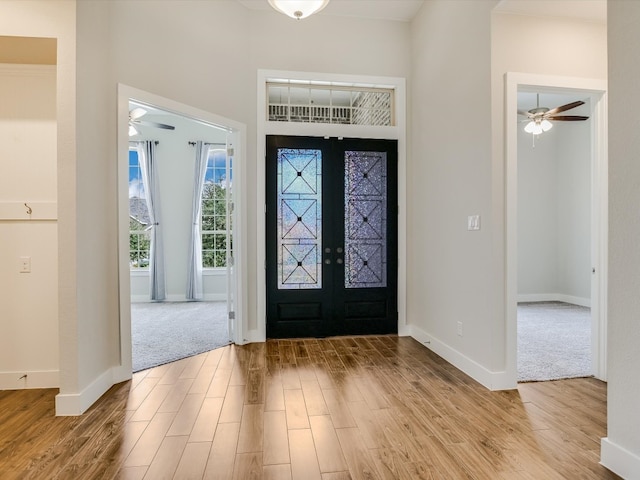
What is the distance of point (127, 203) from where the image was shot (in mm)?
3123

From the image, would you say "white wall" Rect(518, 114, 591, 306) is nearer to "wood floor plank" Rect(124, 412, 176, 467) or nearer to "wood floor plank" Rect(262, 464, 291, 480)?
"wood floor plank" Rect(262, 464, 291, 480)

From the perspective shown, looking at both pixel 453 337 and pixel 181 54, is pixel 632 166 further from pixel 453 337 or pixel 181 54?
pixel 181 54

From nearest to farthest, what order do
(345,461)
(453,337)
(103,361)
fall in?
(345,461), (103,361), (453,337)

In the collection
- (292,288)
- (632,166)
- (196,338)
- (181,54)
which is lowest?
(196,338)

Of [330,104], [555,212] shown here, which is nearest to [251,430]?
[330,104]

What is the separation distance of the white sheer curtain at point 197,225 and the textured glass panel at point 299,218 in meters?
3.21

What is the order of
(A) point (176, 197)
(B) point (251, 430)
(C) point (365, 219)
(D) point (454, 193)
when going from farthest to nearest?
1. (A) point (176, 197)
2. (C) point (365, 219)
3. (D) point (454, 193)
4. (B) point (251, 430)

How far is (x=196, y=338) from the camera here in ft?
14.6

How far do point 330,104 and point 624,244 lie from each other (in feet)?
11.3

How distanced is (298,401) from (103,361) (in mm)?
1629

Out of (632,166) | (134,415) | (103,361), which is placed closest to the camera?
(632,166)

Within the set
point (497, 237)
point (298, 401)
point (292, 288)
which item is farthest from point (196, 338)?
point (497, 237)

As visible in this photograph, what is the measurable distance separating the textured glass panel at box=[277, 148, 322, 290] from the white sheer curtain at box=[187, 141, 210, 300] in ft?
10.5

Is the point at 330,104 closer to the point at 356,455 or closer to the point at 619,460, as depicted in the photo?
the point at 356,455
